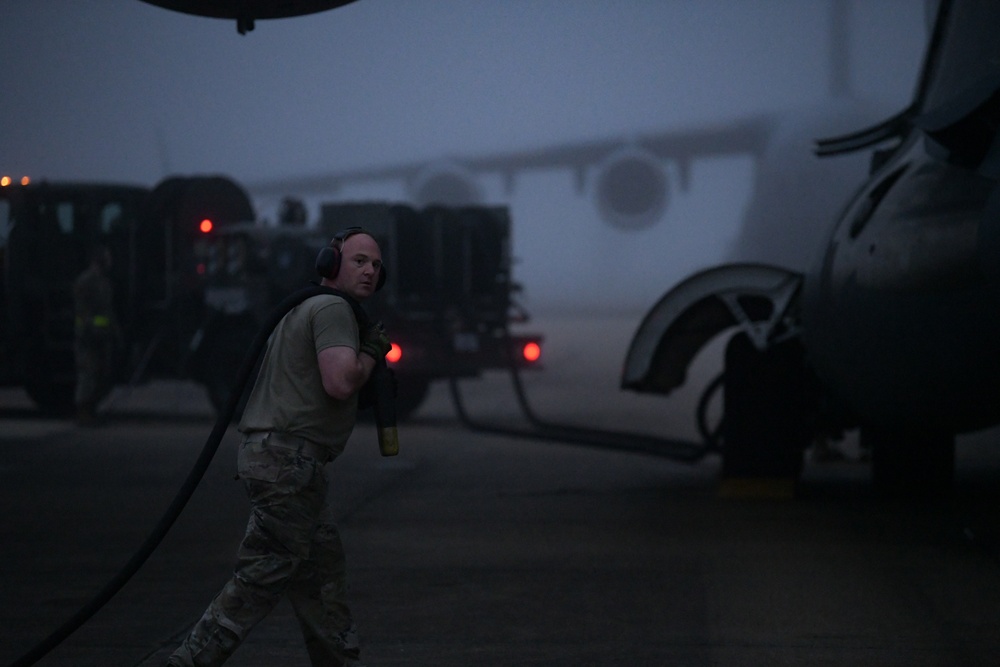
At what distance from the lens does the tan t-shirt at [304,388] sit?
4.59 metres

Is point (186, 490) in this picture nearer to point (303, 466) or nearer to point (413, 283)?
point (303, 466)

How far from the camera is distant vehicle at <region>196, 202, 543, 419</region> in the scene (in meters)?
15.7

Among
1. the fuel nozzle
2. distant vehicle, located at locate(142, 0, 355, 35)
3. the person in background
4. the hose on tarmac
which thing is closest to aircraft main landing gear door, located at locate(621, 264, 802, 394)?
the hose on tarmac

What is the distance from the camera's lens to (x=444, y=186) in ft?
101

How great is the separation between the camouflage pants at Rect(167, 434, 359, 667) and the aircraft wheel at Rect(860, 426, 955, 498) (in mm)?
5787

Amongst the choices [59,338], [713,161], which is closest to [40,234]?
[59,338]

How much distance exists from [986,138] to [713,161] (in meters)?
35.8

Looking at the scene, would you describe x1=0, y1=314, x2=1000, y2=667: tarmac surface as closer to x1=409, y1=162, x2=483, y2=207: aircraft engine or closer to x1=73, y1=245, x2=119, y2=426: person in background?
x1=73, y1=245, x2=119, y2=426: person in background

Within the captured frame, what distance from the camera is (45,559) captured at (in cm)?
775

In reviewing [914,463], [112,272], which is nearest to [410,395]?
[112,272]

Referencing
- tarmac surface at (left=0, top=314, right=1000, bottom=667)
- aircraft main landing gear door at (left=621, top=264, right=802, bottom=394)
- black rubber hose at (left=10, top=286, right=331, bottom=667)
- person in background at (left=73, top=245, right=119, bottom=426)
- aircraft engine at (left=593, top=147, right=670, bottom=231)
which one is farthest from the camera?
aircraft engine at (left=593, top=147, right=670, bottom=231)

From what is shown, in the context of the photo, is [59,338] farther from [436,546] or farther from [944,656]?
[944,656]

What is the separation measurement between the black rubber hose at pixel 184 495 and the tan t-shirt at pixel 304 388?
0.06 metres

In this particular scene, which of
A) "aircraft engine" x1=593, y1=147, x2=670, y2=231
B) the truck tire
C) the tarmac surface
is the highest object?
"aircraft engine" x1=593, y1=147, x2=670, y2=231
